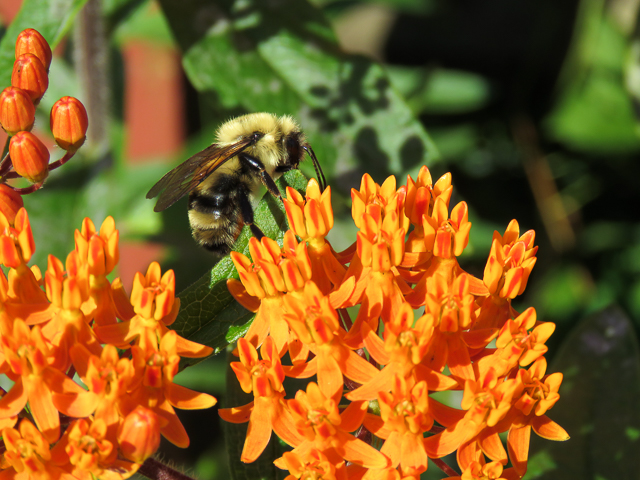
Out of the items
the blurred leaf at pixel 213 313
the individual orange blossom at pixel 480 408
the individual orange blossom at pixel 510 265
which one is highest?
the blurred leaf at pixel 213 313

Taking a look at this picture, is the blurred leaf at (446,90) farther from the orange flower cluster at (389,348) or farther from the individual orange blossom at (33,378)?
the individual orange blossom at (33,378)

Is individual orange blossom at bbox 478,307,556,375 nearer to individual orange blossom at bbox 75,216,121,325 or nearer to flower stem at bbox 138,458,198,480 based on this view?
flower stem at bbox 138,458,198,480

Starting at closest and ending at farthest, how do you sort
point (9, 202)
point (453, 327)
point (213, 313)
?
point (453, 327), point (9, 202), point (213, 313)

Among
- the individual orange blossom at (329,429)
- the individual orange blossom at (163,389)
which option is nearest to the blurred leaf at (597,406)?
the individual orange blossom at (329,429)

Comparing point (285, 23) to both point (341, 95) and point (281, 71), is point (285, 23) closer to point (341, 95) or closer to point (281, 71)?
point (281, 71)

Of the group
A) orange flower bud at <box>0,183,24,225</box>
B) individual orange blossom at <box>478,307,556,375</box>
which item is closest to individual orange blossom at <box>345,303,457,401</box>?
individual orange blossom at <box>478,307,556,375</box>

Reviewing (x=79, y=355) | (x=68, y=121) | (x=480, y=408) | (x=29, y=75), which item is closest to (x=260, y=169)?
(x=68, y=121)

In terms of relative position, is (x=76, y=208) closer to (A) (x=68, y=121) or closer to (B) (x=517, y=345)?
(A) (x=68, y=121)
